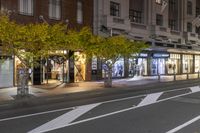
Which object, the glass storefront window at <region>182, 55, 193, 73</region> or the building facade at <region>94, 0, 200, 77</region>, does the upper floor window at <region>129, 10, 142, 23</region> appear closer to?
the building facade at <region>94, 0, 200, 77</region>

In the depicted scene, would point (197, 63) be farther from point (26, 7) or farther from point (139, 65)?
point (26, 7)

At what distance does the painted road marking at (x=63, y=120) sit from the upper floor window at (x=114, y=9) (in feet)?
84.5

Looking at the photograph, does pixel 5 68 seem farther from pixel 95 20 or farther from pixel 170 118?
pixel 170 118

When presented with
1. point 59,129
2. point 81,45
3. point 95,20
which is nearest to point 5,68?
point 81,45

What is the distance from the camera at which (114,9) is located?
41.1 m

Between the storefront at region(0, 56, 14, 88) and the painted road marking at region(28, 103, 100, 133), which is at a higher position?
the storefront at region(0, 56, 14, 88)

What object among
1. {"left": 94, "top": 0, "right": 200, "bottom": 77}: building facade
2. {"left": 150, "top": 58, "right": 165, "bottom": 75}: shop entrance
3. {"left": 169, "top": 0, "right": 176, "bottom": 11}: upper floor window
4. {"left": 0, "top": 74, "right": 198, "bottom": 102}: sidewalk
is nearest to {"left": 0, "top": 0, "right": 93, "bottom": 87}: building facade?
{"left": 0, "top": 74, "right": 198, "bottom": 102}: sidewalk

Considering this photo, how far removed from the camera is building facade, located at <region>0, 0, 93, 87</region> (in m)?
28.2

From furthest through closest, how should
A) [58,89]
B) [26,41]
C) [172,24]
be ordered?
[172,24], [58,89], [26,41]

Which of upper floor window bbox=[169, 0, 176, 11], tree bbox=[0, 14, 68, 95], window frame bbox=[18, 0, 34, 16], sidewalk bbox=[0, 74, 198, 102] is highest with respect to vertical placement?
upper floor window bbox=[169, 0, 176, 11]

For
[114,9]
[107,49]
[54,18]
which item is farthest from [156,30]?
[107,49]

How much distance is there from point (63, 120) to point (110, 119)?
1.48 meters

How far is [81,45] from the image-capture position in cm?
2806

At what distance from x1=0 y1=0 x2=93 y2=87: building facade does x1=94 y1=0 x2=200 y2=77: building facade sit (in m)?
2.68
